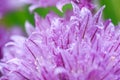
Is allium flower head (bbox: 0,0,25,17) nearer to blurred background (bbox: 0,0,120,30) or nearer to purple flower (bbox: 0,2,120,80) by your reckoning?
blurred background (bbox: 0,0,120,30)

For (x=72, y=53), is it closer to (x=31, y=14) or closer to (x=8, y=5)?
(x=31, y=14)

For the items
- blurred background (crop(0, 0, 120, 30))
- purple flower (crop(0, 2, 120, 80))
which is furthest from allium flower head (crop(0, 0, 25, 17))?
purple flower (crop(0, 2, 120, 80))

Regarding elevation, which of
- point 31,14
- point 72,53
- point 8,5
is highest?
point 8,5

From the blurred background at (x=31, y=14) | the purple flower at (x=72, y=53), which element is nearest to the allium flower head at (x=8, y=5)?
the blurred background at (x=31, y=14)

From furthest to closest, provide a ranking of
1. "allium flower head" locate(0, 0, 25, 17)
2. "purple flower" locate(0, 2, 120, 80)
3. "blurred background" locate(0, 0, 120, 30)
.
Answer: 1. "allium flower head" locate(0, 0, 25, 17)
2. "blurred background" locate(0, 0, 120, 30)
3. "purple flower" locate(0, 2, 120, 80)

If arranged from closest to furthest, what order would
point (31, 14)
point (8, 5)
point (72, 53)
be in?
point (72, 53) < point (31, 14) < point (8, 5)

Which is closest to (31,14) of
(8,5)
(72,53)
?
(8,5)

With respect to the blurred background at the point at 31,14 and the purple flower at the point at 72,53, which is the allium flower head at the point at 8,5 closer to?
the blurred background at the point at 31,14

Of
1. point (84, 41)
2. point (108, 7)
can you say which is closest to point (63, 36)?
point (84, 41)
